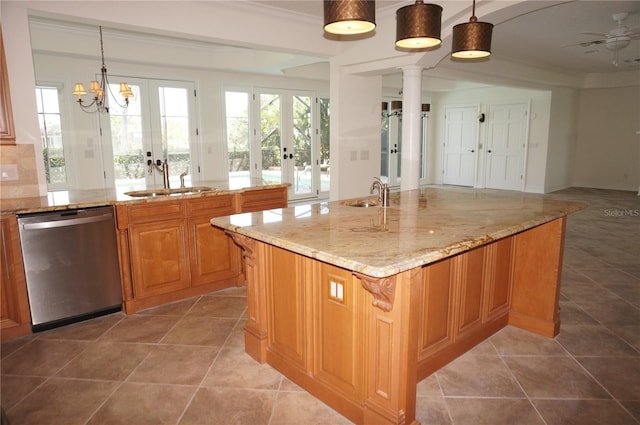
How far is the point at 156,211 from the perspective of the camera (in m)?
3.30

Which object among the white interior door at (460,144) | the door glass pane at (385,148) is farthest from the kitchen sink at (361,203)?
the white interior door at (460,144)

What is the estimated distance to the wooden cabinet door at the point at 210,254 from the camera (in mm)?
3561

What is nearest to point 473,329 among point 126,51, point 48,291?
point 48,291

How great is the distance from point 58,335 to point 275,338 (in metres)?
1.69

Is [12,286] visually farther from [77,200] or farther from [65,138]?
[65,138]

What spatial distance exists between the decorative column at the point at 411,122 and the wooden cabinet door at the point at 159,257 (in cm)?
271

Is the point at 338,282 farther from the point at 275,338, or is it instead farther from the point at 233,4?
the point at 233,4

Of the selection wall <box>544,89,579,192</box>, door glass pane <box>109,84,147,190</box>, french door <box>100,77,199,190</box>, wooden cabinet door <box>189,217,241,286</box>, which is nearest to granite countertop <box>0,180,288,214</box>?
wooden cabinet door <box>189,217,241,286</box>

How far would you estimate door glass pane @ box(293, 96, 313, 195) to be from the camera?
8.56m

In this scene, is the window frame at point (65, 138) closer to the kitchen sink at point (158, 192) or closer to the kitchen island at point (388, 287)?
the kitchen sink at point (158, 192)

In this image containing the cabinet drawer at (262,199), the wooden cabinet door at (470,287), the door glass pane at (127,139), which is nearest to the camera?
the wooden cabinet door at (470,287)

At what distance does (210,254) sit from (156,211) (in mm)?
631

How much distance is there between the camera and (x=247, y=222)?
230 cm

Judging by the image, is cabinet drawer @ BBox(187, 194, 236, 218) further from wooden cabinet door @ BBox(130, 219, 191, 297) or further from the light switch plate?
the light switch plate
